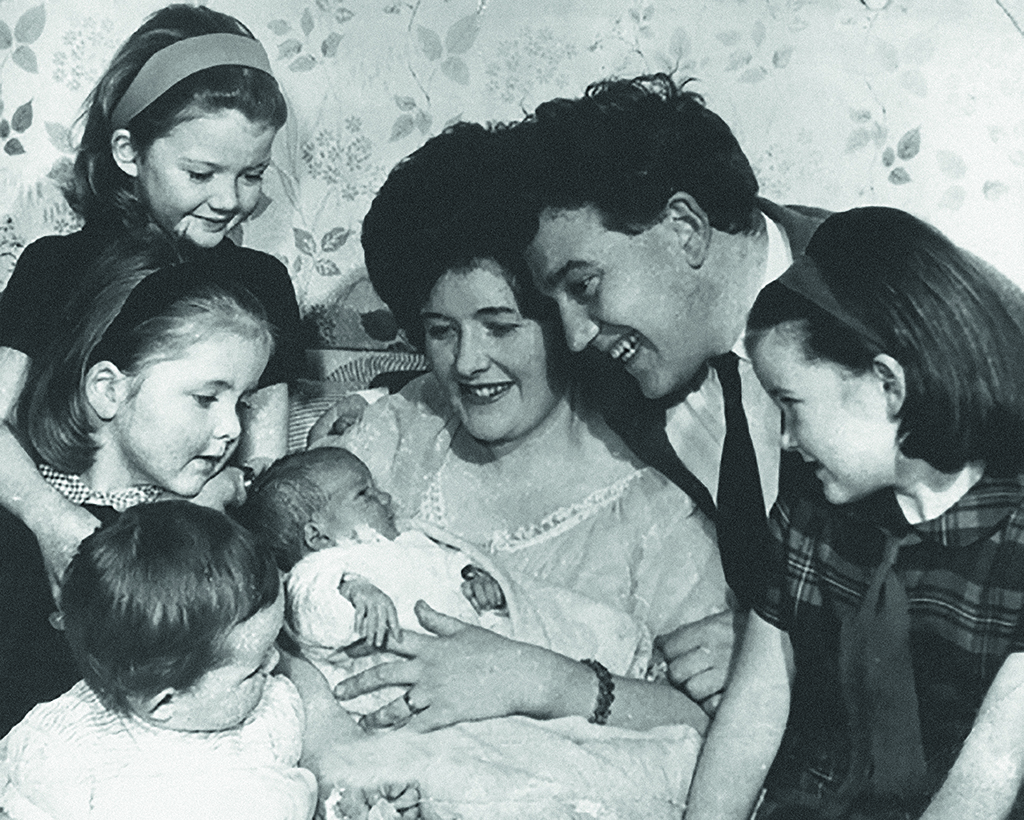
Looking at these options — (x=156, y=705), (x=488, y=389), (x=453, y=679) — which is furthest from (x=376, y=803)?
(x=488, y=389)

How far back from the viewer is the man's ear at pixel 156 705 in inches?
65.8

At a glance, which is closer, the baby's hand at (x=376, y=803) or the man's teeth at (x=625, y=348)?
the baby's hand at (x=376, y=803)

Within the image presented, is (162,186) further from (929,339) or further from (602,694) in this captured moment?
(929,339)

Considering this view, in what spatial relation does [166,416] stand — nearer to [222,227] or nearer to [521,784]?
[222,227]

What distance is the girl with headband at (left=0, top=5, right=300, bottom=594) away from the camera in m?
1.93

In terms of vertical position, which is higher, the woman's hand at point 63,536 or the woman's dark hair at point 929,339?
the woman's dark hair at point 929,339

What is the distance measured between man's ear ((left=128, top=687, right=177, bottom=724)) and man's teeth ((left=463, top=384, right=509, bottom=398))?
585 millimetres

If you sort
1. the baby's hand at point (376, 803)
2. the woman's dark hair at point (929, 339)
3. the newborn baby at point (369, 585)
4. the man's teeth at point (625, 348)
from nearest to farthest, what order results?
1. the woman's dark hair at point (929, 339)
2. the baby's hand at point (376, 803)
3. the newborn baby at point (369, 585)
4. the man's teeth at point (625, 348)

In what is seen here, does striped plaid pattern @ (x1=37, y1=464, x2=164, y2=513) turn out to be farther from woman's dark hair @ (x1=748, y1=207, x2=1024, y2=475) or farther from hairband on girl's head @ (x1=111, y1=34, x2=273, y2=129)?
woman's dark hair @ (x1=748, y1=207, x2=1024, y2=475)

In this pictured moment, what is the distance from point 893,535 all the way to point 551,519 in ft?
1.71

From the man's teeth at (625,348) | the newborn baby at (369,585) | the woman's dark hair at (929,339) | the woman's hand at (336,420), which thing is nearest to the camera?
the woman's dark hair at (929,339)

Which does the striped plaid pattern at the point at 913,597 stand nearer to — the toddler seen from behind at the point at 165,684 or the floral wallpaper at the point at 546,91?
the floral wallpaper at the point at 546,91

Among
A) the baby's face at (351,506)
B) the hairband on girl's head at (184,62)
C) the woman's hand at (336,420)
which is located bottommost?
the baby's face at (351,506)

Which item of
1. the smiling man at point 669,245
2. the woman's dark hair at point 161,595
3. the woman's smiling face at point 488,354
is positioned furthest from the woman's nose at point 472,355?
the woman's dark hair at point 161,595
